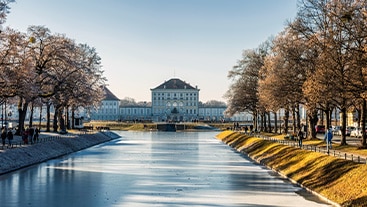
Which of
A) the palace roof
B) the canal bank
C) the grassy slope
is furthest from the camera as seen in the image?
the palace roof

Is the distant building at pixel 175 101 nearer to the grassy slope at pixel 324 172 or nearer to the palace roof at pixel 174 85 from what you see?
the palace roof at pixel 174 85

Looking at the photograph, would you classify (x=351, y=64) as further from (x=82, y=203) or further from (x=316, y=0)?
(x=82, y=203)

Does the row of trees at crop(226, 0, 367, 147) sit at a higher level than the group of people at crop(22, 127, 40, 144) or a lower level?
higher

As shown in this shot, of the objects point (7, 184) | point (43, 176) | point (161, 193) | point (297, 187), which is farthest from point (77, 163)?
point (297, 187)

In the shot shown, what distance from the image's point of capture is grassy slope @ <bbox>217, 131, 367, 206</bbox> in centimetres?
2266

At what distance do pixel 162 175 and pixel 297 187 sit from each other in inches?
386

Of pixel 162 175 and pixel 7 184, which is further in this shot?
pixel 162 175

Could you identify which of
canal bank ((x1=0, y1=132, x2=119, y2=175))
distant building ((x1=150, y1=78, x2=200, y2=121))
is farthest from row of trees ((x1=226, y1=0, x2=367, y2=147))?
distant building ((x1=150, y1=78, x2=200, y2=121))

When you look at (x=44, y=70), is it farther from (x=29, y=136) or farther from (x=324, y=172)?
(x=324, y=172)

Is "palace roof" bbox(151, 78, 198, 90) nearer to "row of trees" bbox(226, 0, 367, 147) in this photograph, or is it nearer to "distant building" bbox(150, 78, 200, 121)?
"distant building" bbox(150, 78, 200, 121)

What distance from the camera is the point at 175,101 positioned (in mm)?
185500

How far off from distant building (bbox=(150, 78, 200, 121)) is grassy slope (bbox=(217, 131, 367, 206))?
464 feet

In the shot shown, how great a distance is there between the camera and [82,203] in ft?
78.3

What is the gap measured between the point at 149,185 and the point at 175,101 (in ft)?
511
